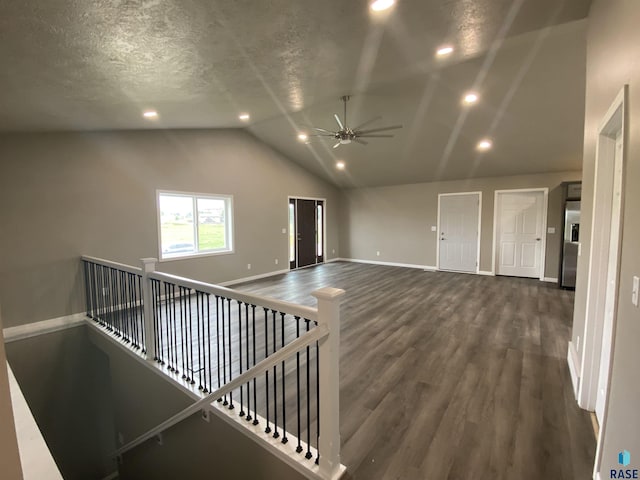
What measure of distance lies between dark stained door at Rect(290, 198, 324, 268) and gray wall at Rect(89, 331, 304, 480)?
4934mm

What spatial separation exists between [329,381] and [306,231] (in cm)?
699

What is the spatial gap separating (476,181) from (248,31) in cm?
676

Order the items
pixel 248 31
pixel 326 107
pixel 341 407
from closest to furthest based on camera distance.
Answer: pixel 248 31 < pixel 341 407 < pixel 326 107

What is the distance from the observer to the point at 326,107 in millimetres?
4973

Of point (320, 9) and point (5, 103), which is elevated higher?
point (320, 9)

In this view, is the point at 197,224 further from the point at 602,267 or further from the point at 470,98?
the point at 602,267

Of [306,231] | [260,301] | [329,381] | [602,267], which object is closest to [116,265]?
[260,301]

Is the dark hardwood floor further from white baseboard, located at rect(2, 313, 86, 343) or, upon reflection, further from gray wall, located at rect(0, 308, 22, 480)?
white baseboard, located at rect(2, 313, 86, 343)

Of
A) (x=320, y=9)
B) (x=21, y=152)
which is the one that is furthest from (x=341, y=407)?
(x=21, y=152)

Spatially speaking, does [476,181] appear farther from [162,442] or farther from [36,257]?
[36,257]

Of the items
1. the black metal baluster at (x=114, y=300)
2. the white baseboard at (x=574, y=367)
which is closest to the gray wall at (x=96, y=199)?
the black metal baluster at (x=114, y=300)

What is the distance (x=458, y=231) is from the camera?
7.72 m

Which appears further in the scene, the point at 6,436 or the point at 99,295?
the point at 99,295

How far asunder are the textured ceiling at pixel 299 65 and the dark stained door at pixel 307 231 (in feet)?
10.0
